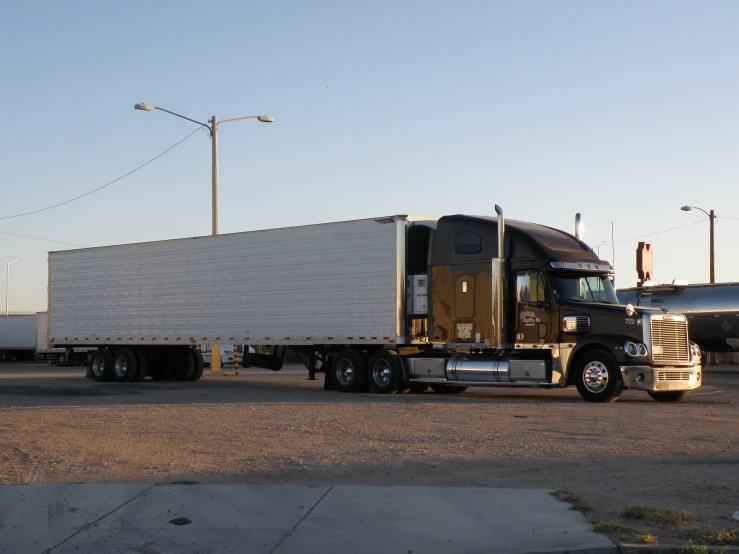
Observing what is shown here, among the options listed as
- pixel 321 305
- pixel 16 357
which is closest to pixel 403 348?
pixel 321 305

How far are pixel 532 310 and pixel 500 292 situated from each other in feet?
2.60

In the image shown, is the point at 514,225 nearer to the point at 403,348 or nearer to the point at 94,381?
the point at 403,348

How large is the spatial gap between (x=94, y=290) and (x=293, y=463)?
68.3 feet

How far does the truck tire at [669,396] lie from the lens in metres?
21.1

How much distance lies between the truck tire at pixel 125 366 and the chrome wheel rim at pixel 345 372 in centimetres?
838

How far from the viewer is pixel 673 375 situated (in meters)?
20.2

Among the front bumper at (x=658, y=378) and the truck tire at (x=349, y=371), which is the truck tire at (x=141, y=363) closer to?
the truck tire at (x=349, y=371)

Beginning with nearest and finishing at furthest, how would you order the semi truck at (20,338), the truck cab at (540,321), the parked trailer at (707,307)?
the truck cab at (540,321), the parked trailer at (707,307), the semi truck at (20,338)

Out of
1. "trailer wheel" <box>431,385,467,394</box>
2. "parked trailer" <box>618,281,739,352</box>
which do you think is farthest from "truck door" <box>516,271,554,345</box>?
"parked trailer" <box>618,281,739,352</box>

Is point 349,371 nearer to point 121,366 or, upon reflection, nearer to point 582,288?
point 582,288

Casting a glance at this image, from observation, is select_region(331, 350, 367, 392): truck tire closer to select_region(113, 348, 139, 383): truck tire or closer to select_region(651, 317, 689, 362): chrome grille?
select_region(651, 317, 689, 362): chrome grille

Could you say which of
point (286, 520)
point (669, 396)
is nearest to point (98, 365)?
point (669, 396)

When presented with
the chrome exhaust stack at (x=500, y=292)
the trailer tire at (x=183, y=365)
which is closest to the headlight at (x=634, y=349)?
the chrome exhaust stack at (x=500, y=292)

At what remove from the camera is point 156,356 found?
101ft
